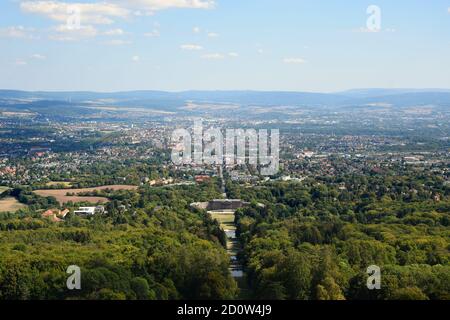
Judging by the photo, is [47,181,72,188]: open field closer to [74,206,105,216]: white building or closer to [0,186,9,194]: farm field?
[0,186,9,194]: farm field

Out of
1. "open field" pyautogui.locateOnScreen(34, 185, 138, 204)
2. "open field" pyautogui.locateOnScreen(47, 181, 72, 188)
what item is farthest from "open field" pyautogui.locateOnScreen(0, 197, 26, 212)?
"open field" pyautogui.locateOnScreen(47, 181, 72, 188)

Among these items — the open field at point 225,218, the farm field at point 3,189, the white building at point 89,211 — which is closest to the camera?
the open field at point 225,218

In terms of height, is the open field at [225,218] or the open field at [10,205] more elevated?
the open field at [10,205]

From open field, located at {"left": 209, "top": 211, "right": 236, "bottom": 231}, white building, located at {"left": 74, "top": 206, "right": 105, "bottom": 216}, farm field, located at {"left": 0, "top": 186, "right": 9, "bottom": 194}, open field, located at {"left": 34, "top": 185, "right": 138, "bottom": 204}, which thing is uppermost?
white building, located at {"left": 74, "top": 206, "right": 105, "bottom": 216}

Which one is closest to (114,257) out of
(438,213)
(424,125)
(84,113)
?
(438,213)

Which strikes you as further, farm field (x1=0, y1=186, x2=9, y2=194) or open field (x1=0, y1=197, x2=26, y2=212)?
farm field (x1=0, y1=186, x2=9, y2=194)

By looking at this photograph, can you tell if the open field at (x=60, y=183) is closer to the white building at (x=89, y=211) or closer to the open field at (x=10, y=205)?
the open field at (x=10, y=205)

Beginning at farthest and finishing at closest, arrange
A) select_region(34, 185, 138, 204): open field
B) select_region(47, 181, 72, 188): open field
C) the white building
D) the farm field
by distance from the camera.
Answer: select_region(47, 181, 72, 188): open field, the farm field, select_region(34, 185, 138, 204): open field, the white building

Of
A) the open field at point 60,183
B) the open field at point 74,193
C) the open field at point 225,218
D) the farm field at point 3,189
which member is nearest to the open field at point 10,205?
the open field at point 74,193

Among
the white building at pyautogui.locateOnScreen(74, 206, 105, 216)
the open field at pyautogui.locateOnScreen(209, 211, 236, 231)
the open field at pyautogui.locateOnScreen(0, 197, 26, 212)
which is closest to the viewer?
the open field at pyautogui.locateOnScreen(209, 211, 236, 231)

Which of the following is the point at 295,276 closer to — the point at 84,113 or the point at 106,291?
the point at 106,291
